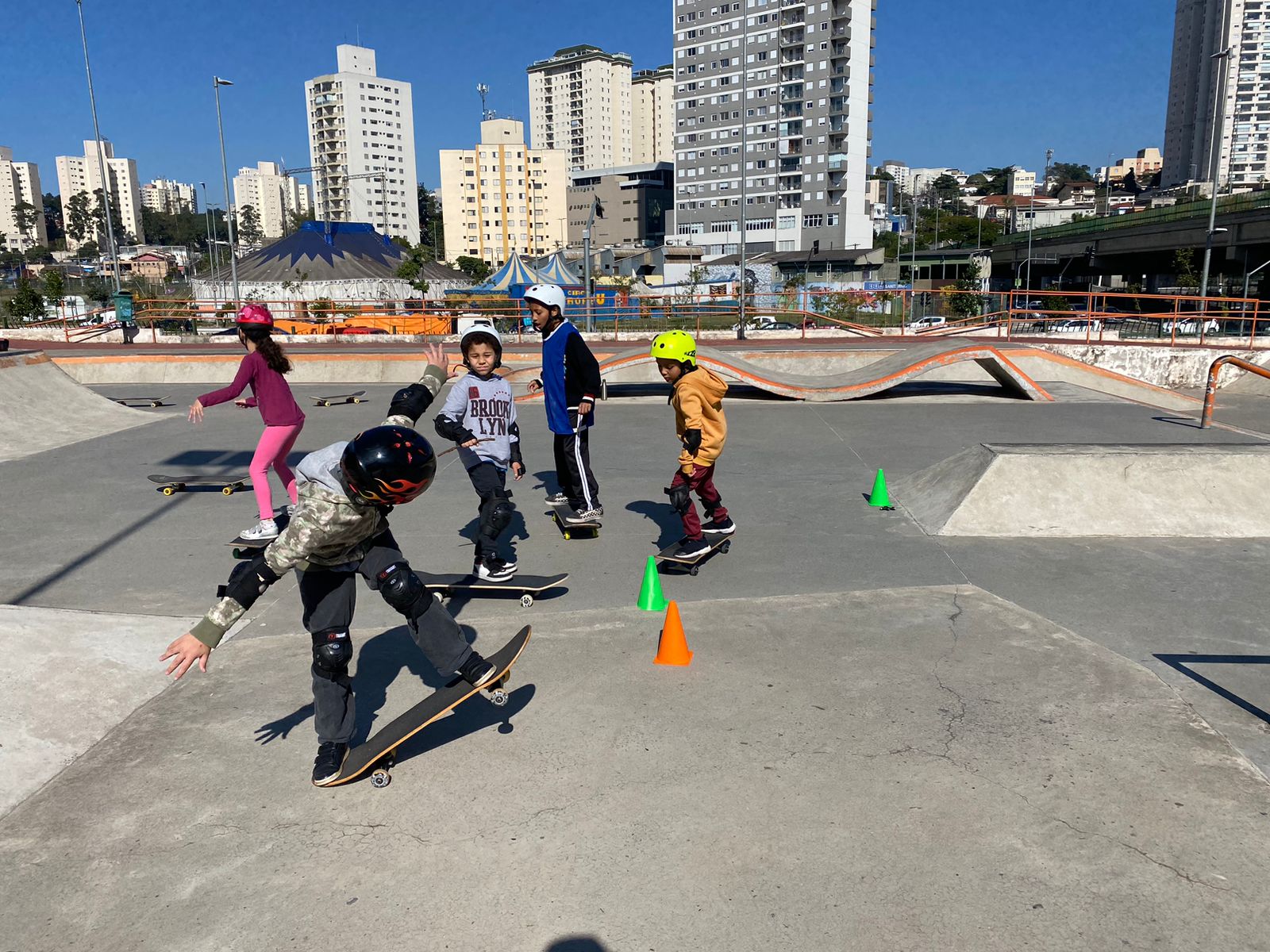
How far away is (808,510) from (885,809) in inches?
196

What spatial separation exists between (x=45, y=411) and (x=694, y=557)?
37.9 ft

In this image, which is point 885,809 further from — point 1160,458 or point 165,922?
point 1160,458

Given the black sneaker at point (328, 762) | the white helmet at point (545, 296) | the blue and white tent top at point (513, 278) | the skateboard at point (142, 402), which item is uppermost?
the blue and white tent top at point (513, 278)

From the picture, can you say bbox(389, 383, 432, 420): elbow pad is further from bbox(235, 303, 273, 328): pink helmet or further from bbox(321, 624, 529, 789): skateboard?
bbox(235, 303, 273, 328): pink helmet

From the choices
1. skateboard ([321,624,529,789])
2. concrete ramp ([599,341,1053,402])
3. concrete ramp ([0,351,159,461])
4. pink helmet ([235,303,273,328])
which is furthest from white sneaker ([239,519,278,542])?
concrete ramp ([599,341,1053,402])

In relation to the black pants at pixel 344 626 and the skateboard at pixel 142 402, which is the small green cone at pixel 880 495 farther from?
the skateboard at pixel 142 402

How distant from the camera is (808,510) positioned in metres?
8.27

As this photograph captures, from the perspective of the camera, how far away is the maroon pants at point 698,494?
638 centimetres

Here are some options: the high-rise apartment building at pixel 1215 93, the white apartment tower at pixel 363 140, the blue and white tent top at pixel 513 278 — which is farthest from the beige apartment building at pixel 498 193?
the high-rise apartment building at pixel 1215 93

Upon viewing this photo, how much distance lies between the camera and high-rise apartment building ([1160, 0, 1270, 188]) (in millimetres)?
147625

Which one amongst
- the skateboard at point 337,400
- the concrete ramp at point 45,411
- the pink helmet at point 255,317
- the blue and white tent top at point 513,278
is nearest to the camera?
the pink helmet at point 255,317

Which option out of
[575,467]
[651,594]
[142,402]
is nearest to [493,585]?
[651,594]

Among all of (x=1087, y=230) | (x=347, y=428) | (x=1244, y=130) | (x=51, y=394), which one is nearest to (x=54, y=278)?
(x=51, y=394)

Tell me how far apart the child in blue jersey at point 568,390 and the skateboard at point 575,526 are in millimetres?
42
